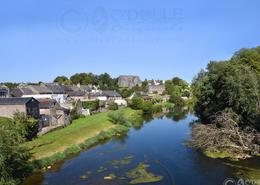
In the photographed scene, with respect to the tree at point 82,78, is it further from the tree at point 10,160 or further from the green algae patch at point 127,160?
the tree at point 10,160

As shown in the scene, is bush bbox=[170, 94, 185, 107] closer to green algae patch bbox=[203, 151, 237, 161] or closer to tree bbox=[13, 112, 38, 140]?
tree bbox=[13, 112, 38, 140]

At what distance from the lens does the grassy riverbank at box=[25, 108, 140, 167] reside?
35.3m

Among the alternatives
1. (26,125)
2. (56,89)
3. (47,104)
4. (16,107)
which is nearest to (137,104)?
(56,89)

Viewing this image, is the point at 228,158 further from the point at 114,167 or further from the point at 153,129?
the point at 153,129

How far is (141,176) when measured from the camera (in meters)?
28.3

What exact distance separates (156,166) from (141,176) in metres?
3.81

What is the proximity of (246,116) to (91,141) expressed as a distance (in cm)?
2069

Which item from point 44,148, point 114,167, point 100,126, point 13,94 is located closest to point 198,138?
point 114,167

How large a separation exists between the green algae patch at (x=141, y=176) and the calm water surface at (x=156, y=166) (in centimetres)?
55

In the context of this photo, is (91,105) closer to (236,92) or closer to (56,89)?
(56,89)

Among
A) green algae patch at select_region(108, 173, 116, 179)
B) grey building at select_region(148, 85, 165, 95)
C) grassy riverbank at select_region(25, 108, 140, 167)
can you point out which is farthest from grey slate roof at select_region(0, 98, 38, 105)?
grey building at select_region(148, 85, 165, 95)

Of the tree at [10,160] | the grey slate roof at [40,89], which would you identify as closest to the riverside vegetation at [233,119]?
the tree at [10,160]

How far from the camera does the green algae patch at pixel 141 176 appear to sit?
Result: 88.7 feet

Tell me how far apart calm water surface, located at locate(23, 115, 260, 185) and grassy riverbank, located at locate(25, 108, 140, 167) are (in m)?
1.45
